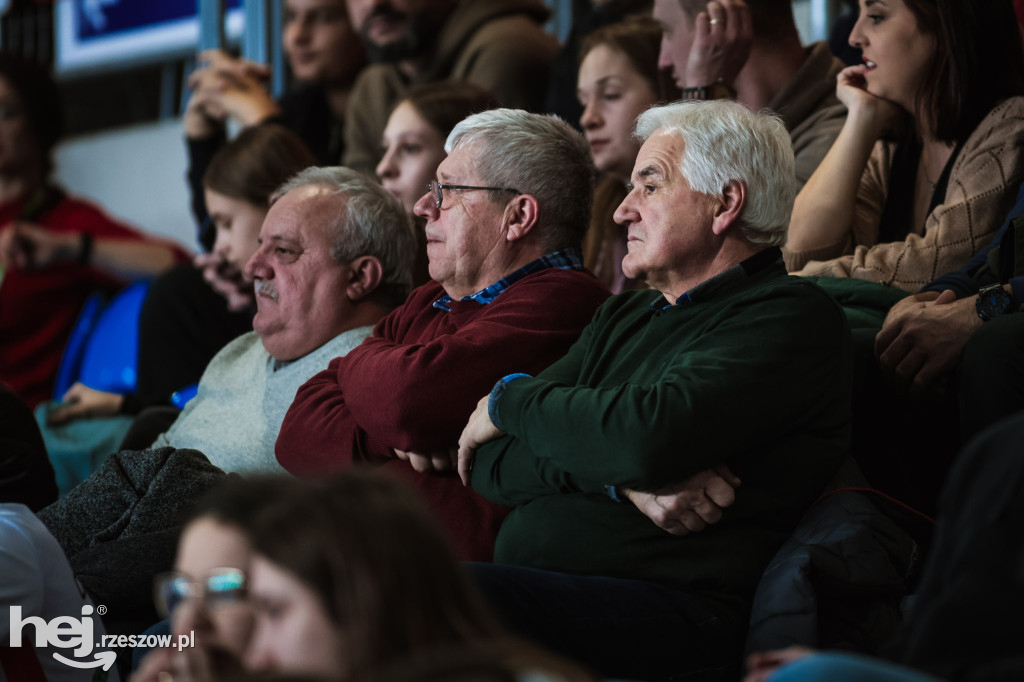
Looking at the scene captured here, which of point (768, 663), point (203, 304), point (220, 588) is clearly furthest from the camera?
point (203, 304)

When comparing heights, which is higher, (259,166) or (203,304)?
(259,166)

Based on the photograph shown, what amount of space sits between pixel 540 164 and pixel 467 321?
1.06ft

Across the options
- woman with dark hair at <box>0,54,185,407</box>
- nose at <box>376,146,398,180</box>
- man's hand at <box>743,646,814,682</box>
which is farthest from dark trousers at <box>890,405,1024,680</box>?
woman with dark hair at <box>0,54,185,407</box>

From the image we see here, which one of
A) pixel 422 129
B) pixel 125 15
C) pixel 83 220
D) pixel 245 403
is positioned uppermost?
pixel 422 129

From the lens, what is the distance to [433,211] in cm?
240

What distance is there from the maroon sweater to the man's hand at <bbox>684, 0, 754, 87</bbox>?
0.85 m

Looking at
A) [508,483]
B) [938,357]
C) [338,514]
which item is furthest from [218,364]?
[338,514]

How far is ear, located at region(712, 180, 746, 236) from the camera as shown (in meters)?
1.98

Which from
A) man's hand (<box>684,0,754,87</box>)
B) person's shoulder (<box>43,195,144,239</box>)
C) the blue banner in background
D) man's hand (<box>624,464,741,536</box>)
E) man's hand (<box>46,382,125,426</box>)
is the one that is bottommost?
man's hand (<box>46,382,125,426</box>)

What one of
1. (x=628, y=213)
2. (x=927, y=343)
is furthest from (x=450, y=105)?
(x=927, y=343)

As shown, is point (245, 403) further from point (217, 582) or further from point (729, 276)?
point (217, 582)

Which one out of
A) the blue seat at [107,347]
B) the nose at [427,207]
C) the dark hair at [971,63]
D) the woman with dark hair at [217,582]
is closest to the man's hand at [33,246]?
the blue seat at [107,347]

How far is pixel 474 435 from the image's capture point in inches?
79.0

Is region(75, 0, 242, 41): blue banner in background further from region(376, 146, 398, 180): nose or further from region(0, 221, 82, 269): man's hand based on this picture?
region(376, 146, 398, 180): nose
